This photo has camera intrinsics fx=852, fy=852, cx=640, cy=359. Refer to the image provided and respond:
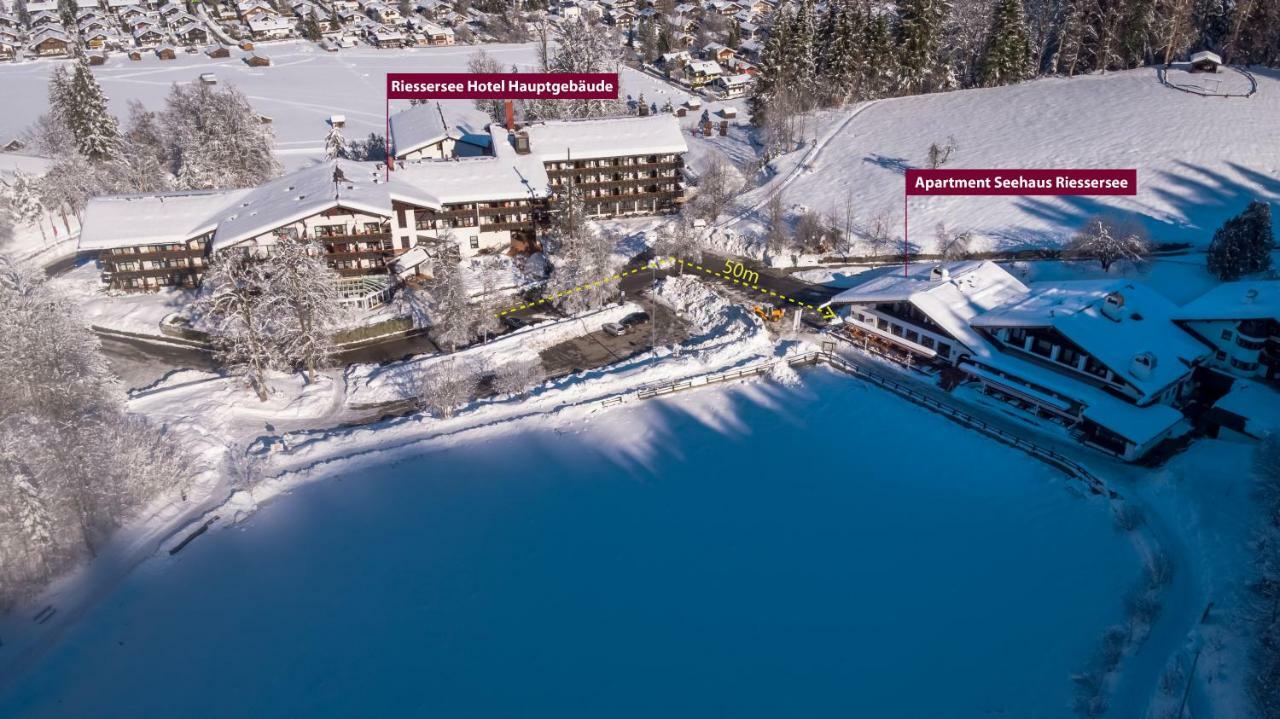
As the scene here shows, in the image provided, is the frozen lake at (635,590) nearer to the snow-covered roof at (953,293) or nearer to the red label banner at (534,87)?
the snow-covered roof at (953,293)

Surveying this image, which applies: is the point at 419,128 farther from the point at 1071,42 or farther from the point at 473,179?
the point at 1071,42

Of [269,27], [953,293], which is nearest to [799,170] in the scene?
[953,293]

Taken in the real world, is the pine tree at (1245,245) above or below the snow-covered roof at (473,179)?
below

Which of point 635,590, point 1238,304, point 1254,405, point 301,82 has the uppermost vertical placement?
point 301,82

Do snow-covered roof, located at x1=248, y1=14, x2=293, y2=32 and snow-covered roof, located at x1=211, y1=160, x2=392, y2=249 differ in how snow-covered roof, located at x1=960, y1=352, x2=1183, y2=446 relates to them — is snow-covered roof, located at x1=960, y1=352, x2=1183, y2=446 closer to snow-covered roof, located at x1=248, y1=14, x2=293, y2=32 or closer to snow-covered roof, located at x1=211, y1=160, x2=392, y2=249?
snow-covered roof, located at x1=211, y1=160, x2=392, y2=249

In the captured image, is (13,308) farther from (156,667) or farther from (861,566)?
(861,566)

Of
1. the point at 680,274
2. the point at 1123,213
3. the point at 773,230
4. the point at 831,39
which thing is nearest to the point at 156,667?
the point at 680,274

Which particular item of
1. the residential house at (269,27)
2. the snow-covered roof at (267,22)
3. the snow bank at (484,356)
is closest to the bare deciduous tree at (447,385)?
the snow bank at (484,356)
